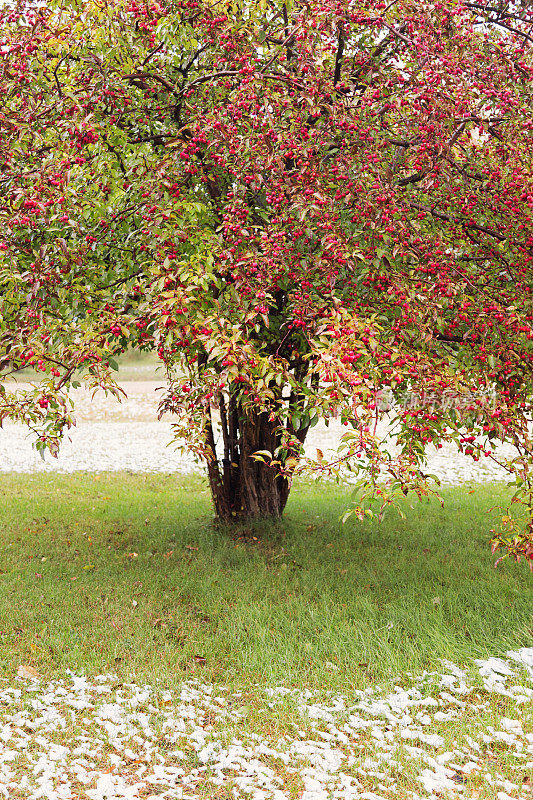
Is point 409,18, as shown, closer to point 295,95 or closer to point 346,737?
point 295,95

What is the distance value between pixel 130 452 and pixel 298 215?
14171 millimetres

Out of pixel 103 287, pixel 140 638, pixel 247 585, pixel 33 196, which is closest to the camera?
pixel 33 196

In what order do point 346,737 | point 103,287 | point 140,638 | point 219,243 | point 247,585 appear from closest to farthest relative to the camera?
point 346,737, point 219,243, point 140,638, point 103,287, point 247,585

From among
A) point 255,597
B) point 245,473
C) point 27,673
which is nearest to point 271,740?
point 27,673

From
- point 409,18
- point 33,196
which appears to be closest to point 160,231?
point 33,196

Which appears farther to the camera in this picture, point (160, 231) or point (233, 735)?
point (160, 231)

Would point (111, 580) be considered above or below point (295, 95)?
below

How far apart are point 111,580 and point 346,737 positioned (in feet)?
12.5

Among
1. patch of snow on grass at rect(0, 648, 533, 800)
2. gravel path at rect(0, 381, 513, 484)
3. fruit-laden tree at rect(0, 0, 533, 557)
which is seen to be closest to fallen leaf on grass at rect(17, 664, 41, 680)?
patch of snow on grass at rect(0, 648, 533, 800)

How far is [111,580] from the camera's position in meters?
7.60

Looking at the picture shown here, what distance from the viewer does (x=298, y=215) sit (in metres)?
5.12

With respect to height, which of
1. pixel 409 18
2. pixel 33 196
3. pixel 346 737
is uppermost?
pixel 409 18

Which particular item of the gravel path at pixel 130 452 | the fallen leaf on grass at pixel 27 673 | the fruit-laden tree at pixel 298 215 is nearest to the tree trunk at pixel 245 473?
the fruit-laden tree at pixel 298 215

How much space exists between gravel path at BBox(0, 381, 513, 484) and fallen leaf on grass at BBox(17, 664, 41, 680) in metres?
5.92
